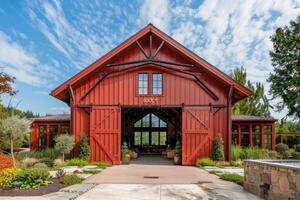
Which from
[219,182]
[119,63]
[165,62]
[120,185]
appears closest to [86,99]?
[119,63]

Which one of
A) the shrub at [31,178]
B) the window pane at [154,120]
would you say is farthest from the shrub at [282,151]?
the shrub at [31,178]

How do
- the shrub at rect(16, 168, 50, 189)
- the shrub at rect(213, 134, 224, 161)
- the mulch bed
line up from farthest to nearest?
1. the shrub at rect(213, 134, 224, 161)
2. the shrub at rect(16, 168, 50, 189)
3. the mulch bed

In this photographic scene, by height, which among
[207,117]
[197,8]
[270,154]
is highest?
[197,8]

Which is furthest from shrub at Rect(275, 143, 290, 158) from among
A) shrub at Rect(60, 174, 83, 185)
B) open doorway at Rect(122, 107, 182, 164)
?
shrub at Rect(60, 174, 83, 185)

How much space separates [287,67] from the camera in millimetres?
24531

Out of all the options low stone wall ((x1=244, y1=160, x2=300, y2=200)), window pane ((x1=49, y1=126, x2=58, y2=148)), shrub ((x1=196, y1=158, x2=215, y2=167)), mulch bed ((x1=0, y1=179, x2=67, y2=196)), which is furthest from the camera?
window pane ((x1=49, y1=126, x2=58, y2=148))

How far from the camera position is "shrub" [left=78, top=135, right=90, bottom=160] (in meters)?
16.9

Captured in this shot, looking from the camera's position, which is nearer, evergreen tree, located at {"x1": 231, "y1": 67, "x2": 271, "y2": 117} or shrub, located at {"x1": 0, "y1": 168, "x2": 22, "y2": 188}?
shrub, located at {"x1": 0, "y1": 168, "x2": 22, "y2": 188}

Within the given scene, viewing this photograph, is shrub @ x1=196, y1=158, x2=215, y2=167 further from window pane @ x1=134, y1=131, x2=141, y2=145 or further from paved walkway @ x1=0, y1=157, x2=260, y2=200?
window pane @ x1=134, y1=131, x2=141, y2=145

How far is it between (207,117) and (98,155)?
658 cm

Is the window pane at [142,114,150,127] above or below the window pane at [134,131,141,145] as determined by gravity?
above

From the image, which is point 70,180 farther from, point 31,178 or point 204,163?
point 204,163

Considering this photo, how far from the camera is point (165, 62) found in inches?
691

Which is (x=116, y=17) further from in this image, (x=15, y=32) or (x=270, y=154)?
(x=270, y=154)
